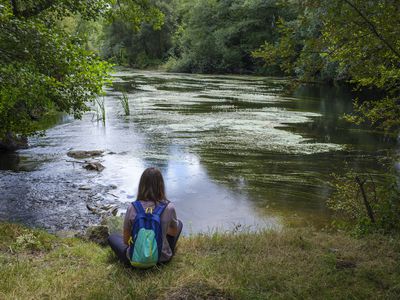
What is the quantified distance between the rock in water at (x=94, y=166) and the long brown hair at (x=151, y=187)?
330 inches

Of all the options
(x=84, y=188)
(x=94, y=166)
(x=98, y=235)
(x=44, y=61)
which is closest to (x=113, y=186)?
(x=84, y=188)

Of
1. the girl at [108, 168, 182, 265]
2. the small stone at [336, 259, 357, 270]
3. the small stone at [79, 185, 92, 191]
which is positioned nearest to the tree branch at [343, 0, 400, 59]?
the small stone at [336, 259, 357, 270]

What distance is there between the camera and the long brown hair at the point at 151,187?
182 inches

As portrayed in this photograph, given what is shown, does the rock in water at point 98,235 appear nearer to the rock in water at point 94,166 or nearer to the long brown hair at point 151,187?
the long brown hair at point 151,187

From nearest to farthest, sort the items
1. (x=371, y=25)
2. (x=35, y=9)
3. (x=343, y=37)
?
(x=371, y=25)
(x=343, y=37)
(x=35, y=9)

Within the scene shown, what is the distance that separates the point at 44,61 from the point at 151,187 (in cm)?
406

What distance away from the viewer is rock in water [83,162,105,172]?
12729 millimetres

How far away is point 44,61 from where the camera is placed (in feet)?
24.4

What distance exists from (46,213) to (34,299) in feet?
18.7

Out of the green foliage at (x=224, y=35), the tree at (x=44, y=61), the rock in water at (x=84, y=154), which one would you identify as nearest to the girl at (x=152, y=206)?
the tree at (x=44, y=61)

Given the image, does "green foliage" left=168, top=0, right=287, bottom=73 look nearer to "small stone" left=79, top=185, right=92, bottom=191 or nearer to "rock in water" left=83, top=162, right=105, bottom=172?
"rock in water" left=83, top=162, right=105, bottom=172

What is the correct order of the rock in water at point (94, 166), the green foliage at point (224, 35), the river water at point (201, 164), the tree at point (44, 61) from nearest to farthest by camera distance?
the tree at point (44, 61) → the river water at point (201, 164) → the rock in water at point (94, 166) → the green foliage at point (224, 35)

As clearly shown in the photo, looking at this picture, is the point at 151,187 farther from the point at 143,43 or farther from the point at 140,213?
the point at 143,43

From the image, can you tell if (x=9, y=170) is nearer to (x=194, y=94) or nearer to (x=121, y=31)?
(x=194, y=94)
